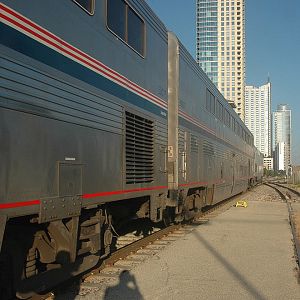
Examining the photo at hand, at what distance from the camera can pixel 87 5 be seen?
5.46 m

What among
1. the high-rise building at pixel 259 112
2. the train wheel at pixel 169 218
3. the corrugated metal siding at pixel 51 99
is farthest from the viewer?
the high-rise building at pixel 259 112

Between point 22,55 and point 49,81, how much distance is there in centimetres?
50

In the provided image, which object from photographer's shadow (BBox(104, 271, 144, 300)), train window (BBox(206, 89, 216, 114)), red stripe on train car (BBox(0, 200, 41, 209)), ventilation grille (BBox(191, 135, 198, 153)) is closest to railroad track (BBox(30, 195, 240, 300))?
photographer's shadow (BBox(104, 271, 144, 300))

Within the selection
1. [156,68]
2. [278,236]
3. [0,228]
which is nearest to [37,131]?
[0,228]

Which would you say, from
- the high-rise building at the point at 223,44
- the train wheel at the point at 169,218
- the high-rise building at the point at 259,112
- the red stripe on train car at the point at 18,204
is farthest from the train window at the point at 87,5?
the high-rise building at the point at 259,112

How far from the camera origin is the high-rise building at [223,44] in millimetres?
81188

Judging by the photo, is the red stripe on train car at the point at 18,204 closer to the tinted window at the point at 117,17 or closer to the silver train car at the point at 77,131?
the silver train car at the point at 77,131

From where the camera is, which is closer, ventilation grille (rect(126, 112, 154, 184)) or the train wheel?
ventilation grille (rect(126, 112, 154, 184))

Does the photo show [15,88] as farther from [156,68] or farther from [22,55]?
[156,68]

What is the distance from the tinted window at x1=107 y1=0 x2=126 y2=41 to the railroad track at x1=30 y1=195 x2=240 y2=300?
136 inches

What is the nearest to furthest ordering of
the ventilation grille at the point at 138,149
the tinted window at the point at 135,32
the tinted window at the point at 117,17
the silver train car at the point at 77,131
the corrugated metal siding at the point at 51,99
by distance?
1. the corrugated metal siding at the point at 51,99
2. the silver train car at the point at 77,131
3. the tinted window at the point at 117,17
4. the ventilation grille at the point at 138,149
5. the tinted window at the point at 135,32

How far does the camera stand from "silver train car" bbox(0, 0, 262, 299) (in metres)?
3.99

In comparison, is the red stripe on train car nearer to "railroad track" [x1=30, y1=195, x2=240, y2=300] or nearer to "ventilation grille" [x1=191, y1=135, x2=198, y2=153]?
"railroad track" [x1=30, y1=195, x2=240, y2=300]

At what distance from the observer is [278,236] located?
10586mm
